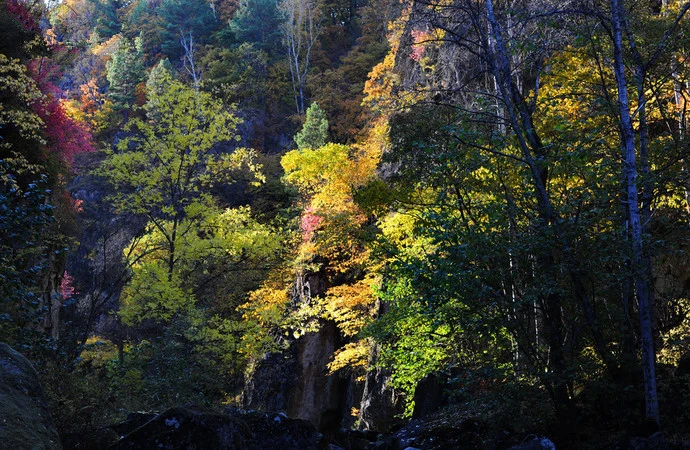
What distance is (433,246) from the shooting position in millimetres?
11461

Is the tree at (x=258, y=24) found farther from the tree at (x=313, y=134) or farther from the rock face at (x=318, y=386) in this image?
the rock face at (x=318, y=386)

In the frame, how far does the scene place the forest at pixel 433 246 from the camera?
257 inches

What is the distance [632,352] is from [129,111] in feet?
130

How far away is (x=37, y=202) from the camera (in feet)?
20.7

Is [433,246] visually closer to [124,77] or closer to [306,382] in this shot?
[306,382]

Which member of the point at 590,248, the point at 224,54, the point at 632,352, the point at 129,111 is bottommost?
the point at 632,352

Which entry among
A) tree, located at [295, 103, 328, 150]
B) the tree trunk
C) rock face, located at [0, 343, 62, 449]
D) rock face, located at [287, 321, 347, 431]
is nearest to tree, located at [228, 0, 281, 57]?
tree, located at [295, 103, 328, 150]

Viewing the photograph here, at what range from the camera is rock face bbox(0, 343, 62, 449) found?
141 inches

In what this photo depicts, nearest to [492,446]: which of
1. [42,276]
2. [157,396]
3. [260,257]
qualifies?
[157,396]

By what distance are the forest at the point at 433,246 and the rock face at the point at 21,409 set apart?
1695 millimetres

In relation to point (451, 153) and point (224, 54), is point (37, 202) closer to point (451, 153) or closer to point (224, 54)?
point (451, 153)

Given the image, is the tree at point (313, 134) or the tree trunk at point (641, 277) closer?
the tree trunk at point (641, 277)

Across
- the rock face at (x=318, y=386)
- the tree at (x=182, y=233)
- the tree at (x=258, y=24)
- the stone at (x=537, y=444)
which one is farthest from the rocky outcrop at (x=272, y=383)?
the tree at (x=258, y=24)

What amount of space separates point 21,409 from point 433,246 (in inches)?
341
